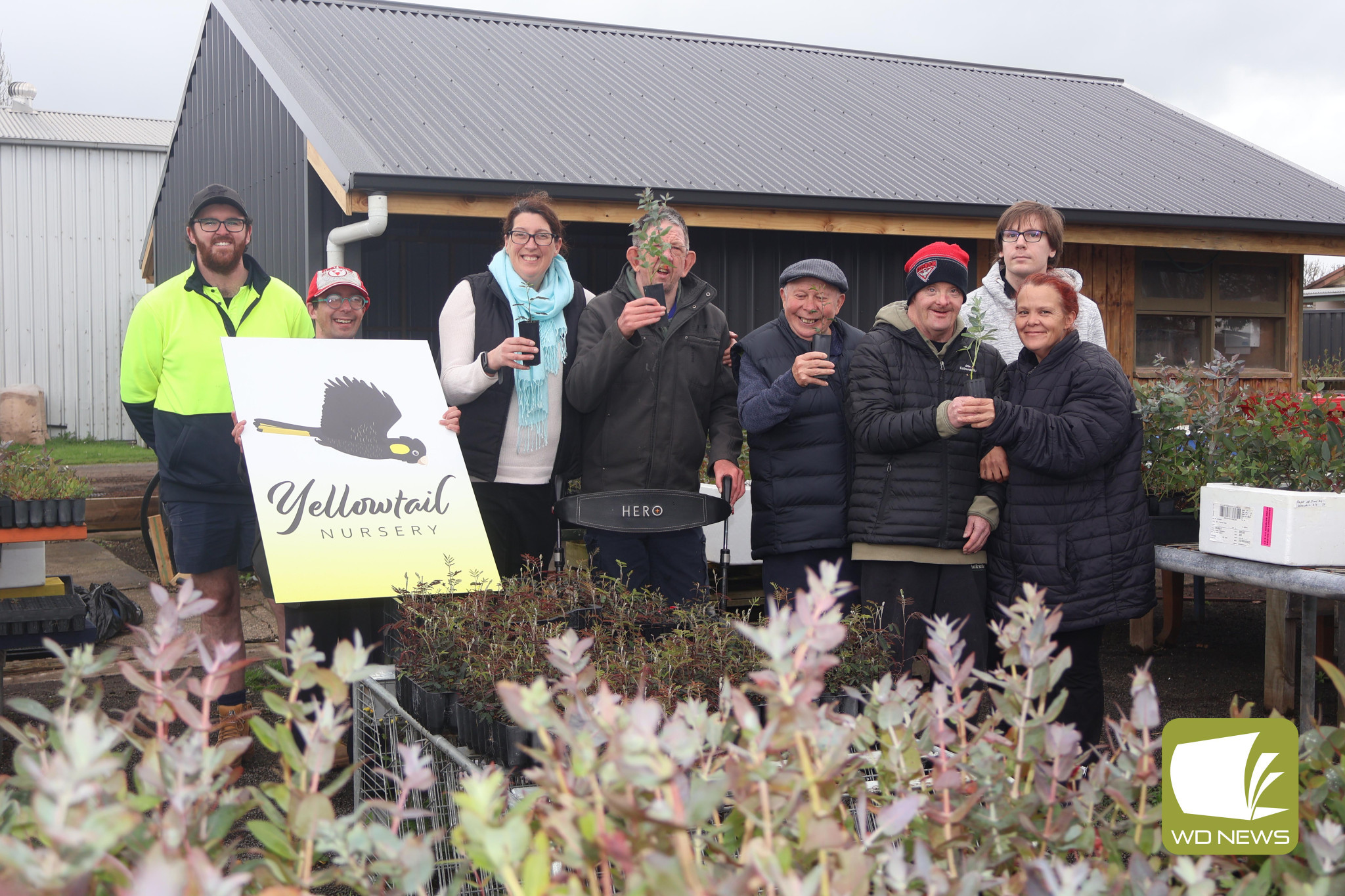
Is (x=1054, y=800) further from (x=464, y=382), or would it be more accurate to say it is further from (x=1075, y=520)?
(x=464, y=382)

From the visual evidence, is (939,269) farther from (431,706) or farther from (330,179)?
(330,179)

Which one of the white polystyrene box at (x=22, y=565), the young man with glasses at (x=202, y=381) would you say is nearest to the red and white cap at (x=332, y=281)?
the young man with glasses at (x=202, y=381)

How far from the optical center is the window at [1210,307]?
→ 399 inches

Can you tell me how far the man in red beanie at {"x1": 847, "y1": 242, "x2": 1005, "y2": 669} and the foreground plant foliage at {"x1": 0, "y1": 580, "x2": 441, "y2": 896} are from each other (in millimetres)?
2307

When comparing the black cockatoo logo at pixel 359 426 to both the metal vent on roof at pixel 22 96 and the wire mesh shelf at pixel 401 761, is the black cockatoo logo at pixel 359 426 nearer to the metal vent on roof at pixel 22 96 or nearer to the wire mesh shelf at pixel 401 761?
the wire mesh shelf at pixel 401 761

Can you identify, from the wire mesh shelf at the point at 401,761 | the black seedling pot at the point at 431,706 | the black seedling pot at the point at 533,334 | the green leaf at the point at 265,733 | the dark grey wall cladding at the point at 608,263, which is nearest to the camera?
the green leaf at the point at 265,733

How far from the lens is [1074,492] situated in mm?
3117

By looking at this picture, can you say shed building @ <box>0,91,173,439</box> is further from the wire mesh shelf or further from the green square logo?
the green square logo

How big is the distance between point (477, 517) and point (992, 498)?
1.51 m

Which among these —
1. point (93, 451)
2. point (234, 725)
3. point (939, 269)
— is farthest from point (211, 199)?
point (93, 451)

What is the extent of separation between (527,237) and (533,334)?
314mm

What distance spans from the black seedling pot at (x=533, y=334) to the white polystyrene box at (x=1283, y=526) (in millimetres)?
2163

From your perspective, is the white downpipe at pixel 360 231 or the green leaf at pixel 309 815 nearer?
the green leaf at pixel 309 815

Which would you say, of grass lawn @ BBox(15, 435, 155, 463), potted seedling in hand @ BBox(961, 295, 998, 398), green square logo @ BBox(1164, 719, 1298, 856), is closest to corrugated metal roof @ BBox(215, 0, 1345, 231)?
potted seedling in hand @ BBox(961, 295, 998, 398)
